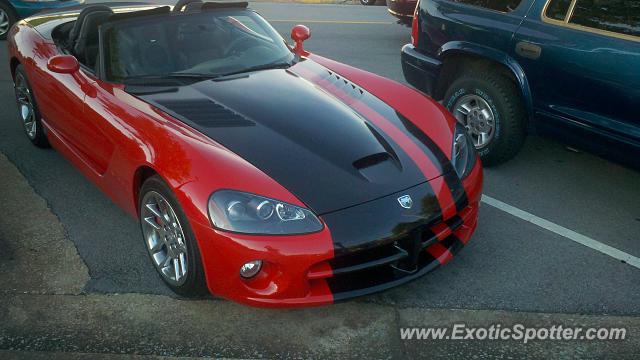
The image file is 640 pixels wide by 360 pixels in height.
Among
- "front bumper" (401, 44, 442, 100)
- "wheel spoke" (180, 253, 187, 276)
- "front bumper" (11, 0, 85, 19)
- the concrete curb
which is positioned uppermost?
"front bumper" (401, 44, 442, 100)

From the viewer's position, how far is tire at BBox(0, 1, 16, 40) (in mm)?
9469

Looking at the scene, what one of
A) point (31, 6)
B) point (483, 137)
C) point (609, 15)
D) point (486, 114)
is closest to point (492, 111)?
point (486, 114)

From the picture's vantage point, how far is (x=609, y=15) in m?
4.07

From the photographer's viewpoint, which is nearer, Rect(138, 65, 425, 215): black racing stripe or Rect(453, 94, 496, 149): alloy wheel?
Rect(138, 65, 425, 215): black racing stripe

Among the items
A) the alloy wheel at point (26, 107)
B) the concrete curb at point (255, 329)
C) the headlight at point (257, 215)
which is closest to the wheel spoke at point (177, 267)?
the concrete curb at point (255, 329)

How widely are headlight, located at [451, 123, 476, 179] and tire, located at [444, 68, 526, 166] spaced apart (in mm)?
1042

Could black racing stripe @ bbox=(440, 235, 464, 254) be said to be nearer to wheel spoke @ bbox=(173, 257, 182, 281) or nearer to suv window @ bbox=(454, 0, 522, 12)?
wheel spoke @ bbox=(173, 257, 182, 281)

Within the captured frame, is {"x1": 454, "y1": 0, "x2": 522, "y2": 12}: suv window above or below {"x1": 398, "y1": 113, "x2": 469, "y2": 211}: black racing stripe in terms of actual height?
above

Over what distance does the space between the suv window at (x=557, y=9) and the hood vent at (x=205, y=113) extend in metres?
2.47

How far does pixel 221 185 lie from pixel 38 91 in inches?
103

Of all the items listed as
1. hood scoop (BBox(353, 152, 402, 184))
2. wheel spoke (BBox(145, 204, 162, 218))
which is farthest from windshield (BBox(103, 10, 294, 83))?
hood scoop (BBox(353, 152, 402, 184))

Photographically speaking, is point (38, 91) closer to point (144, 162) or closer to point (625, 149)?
point (144, 162)

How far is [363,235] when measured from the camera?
279 cm

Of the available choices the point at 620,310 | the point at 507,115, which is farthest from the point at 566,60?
the point at 620,310
